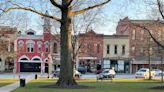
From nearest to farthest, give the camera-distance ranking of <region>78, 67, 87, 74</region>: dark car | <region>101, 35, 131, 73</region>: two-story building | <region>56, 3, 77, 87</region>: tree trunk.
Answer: <region>56, 3, 77, 87</region>: tree trunk → <region>78, 67, 87, 74</region>: dark car → <region>101, 35, 131, 73</region>: two-story building

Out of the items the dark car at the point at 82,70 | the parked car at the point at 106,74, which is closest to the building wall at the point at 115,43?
the dark car at the point at 82,70

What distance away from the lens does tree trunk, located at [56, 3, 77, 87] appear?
3681 cm

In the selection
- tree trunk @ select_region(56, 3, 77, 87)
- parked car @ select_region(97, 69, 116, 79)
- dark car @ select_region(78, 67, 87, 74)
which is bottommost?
dark car @ select_region(78, 67, 87, 74)

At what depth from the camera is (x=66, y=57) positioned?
37438 millimetres

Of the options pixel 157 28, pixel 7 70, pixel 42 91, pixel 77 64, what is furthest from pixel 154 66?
pixel 42 91

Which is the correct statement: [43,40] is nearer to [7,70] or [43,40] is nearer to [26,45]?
[26,45]

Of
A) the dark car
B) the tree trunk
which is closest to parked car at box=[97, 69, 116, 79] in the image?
the tree trunk

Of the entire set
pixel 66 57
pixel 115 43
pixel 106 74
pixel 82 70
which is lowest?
pixel 82 70

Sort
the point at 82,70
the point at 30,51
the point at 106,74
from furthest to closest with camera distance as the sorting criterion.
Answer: the point at 30,51 → the point at 82,70 → the point at 106,74

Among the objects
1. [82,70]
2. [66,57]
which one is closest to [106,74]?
[82,70]

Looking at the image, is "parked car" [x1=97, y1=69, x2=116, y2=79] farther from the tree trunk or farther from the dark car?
the dark car

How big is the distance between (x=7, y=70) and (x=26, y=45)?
7.12 m

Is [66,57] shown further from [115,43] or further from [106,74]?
[115,43]

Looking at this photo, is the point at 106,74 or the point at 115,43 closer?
the point at 106,74
